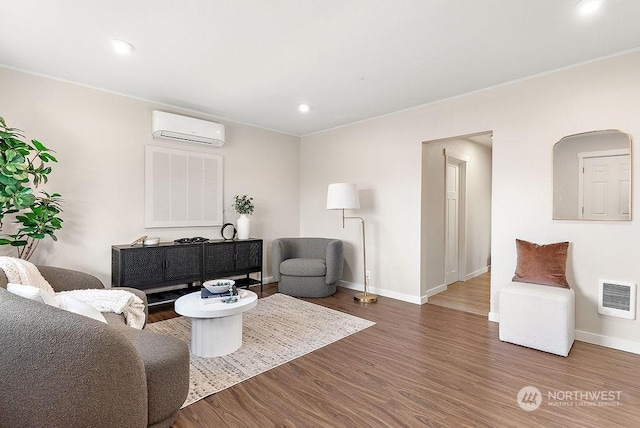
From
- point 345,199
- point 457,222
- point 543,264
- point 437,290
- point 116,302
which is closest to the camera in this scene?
point 116,302

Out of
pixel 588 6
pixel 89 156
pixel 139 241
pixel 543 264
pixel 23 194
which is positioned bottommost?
pixel 543 264

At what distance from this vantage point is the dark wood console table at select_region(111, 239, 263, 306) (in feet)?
11.4

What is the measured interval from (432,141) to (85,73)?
3893mm

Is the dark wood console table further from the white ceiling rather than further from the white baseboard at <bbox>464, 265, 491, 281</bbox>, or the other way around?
the white baseboard at <bbox>464, 265, 491, 281</bbox>

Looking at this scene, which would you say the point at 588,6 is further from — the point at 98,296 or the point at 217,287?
the point at 98,296

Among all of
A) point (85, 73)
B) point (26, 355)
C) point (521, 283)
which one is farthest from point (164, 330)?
point (521, 283)

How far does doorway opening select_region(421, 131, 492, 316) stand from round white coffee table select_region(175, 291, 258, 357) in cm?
255

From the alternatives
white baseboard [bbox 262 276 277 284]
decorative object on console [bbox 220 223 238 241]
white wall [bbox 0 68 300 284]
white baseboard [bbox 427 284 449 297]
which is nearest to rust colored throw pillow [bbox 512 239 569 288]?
white baseboard [bbox 427 284 449 297]

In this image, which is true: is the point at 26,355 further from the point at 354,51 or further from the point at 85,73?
the point at 85,73

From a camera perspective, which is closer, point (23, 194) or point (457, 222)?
point (23, 194)

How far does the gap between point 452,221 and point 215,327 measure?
13.4ft

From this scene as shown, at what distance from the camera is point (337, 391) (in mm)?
2119

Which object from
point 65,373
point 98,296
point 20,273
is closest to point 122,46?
point 20,273

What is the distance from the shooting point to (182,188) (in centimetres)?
420
